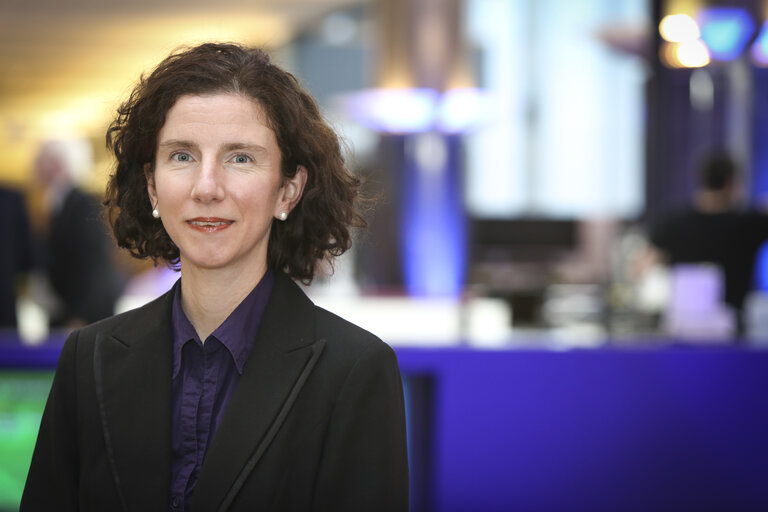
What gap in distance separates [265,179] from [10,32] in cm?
1018

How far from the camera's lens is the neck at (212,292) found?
1227 mm

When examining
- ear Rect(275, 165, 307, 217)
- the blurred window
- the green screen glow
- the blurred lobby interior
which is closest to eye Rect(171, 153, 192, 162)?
ear Rect(275, 165, 307, 217)

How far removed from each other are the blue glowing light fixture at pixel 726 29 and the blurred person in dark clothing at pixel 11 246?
447 centimetres

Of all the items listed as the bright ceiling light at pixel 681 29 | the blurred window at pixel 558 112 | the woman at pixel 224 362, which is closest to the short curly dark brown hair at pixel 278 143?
the woman at pixel 224 362

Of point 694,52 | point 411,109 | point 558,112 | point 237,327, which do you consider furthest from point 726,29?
point 558,112

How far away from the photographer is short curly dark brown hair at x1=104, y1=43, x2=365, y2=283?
118 centimetres

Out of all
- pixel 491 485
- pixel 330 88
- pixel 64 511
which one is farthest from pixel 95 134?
pixel 64 511

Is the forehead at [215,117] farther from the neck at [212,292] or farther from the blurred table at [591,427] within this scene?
the blurred table at [591,427]

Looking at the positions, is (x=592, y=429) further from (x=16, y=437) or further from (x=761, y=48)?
(x=761, y=48)

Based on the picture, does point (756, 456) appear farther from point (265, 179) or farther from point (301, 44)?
point (301, 44)

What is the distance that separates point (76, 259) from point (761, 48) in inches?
187

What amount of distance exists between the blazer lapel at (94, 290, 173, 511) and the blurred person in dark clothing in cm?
297

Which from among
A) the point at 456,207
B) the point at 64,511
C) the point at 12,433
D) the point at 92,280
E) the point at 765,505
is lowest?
the point at 765,505

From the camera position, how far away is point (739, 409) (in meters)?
3.38
